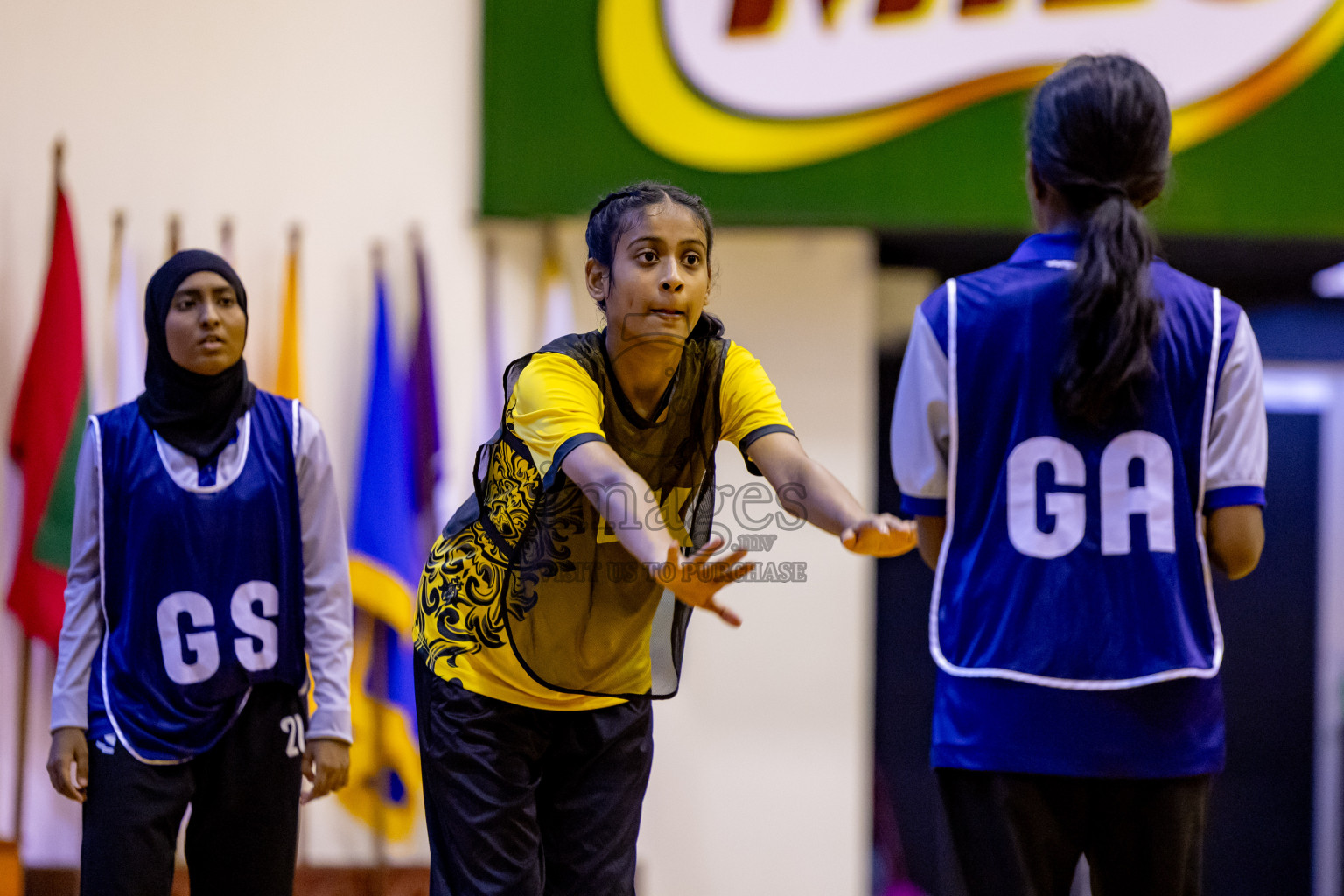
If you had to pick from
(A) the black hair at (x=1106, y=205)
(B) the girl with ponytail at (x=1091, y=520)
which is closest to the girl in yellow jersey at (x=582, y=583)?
(B) the girl with ponytail at (x=1091, y=520)

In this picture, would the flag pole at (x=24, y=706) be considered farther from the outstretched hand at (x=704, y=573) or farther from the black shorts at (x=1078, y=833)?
the black shorts at (x=1078, y=833)

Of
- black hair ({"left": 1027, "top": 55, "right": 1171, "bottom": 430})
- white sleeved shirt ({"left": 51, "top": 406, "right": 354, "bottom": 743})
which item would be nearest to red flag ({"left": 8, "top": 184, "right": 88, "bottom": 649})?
white sleeved shirt ({"left": 51, "top": 406, "right": 354, "bottom": 743})

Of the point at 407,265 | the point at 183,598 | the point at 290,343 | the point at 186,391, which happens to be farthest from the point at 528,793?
the point at 407,265

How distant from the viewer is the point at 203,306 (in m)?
2.29

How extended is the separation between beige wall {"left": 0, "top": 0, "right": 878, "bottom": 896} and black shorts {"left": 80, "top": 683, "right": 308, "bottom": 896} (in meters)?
1.55

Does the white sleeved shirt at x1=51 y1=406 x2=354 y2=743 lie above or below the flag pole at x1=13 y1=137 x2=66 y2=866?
above

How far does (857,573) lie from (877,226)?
3.53 ft

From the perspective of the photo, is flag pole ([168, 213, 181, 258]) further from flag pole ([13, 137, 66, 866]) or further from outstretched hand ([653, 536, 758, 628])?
outstretched hand ([653, 536, 758, 628])

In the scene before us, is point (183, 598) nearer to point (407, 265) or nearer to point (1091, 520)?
point (1091, 520)

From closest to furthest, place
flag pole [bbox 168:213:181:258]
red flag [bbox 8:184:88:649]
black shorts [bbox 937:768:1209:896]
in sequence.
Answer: black shorts [bbox 937:768:1209:896]
red flag [bbox 8:184:88:649]
flag pole [bbox 168:213:181:258]

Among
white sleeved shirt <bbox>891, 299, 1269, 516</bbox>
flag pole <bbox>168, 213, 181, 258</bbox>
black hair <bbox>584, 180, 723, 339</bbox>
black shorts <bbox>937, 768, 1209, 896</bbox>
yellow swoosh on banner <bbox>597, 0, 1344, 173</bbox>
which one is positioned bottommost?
black shorts <bbox>937, 768, 1209, 896</bbox>

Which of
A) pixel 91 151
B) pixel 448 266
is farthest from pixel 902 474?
pixel 91 151

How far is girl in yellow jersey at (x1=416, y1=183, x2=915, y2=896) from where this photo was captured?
65.6 inches

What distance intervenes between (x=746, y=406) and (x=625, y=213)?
33cm
